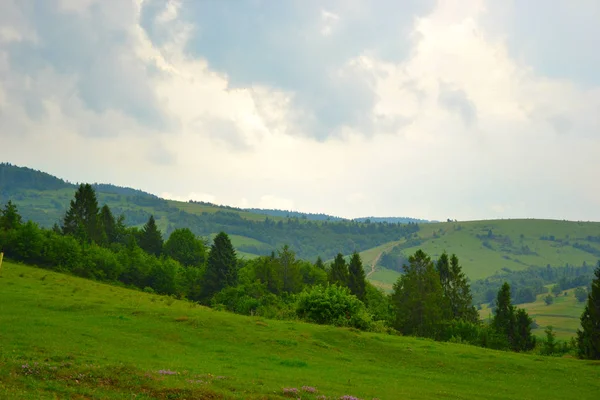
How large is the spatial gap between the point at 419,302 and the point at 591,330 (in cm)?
2576

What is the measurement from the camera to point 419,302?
84125mm

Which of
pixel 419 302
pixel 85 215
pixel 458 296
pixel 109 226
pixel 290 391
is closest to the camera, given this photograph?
pixel 290 391

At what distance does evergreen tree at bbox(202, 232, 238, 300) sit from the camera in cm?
11288

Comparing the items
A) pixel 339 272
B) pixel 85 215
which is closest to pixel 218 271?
pixel 339 272

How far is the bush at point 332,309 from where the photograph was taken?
1957 inches

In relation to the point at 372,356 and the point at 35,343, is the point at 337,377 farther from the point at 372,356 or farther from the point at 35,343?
the point at 35,343

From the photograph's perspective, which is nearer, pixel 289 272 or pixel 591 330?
pixel 591 330

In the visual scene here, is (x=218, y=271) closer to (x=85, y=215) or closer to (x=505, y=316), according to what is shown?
(x=85, y=215)

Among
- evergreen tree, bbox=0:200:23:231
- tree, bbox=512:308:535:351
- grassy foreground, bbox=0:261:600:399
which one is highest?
evergreen tree, bbox=0:200:23:231

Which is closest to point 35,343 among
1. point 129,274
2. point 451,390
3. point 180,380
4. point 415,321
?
point 180,380

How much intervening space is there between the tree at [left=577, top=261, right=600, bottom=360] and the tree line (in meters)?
0.14

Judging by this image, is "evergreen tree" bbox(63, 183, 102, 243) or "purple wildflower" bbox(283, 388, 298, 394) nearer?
"purple wildflower" bbox(283, 388, 298, 394)

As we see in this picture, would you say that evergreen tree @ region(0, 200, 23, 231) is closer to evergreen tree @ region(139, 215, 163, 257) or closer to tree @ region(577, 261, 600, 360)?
evergreen tree @ region(139, 215, 163, 257)

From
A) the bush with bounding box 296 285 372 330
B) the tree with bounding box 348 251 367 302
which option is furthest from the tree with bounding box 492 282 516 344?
the bush with bounding box 296 285 372 330
